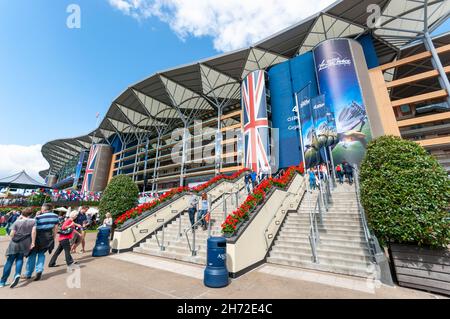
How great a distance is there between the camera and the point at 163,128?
171 ft

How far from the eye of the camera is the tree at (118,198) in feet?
39.9

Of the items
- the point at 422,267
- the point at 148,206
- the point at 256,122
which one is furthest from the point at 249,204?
the point at 256,122

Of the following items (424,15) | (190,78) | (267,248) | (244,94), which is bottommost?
(267,248)

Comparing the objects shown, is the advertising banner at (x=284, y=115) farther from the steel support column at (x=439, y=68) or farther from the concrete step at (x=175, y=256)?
the concrete step at (x=175, y=256)

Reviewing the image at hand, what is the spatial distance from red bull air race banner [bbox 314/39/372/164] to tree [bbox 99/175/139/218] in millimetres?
17791

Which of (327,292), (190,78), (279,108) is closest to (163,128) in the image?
(190,78)

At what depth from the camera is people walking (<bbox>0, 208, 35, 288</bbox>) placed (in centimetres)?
455

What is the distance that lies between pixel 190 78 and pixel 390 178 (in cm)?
3504

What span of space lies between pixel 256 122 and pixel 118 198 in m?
19.7

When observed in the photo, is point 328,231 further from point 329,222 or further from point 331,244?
point 331,244

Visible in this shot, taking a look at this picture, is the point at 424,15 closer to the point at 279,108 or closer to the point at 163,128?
the point at 279,108

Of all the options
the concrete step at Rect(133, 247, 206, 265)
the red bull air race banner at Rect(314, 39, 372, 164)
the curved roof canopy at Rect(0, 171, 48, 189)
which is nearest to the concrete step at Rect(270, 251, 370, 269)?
the concrete step at Rect(133, 247, 206, 265)
